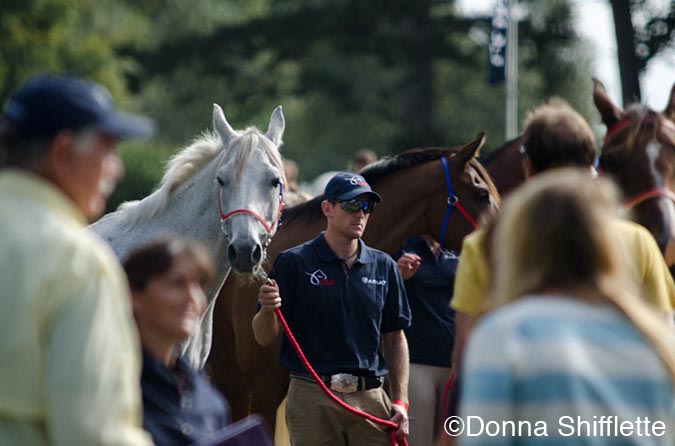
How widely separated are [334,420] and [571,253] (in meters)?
3.45

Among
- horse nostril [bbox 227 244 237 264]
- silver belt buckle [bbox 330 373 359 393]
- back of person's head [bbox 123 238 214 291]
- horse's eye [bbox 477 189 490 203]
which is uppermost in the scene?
horse's eye [bbox 477 189 490 203]

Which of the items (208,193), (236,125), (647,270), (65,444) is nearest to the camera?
(65,444)

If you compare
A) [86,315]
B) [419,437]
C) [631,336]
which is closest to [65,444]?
[86,315]

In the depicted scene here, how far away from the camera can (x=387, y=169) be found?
7605mm

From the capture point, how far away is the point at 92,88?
2.75 metres

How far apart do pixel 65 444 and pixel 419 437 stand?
5.00 meters

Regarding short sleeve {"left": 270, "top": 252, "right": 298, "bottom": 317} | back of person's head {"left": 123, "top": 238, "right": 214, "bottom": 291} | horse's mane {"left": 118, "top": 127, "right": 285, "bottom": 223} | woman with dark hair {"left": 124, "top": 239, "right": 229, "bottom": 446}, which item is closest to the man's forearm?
short sleeve {"left": 270, "top": 252, "right": 298, "bottom": 317}

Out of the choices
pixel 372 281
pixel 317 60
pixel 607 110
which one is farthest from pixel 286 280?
pixel 317 60

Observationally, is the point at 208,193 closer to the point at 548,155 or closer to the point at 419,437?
the point at 419,437

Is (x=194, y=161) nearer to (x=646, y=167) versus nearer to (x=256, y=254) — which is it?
(x=256, y=254)

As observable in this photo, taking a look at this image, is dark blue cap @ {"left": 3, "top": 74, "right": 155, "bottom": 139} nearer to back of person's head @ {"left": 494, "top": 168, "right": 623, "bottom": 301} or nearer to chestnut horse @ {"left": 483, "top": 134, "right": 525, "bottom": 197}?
back of person's head @ {"left": 494, "top": 168, "right": 623, "bottom": 301}

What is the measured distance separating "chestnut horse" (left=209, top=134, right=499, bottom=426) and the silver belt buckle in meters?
1.33

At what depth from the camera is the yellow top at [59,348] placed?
8.01 ft

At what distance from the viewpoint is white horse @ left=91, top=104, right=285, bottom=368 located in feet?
20.4
